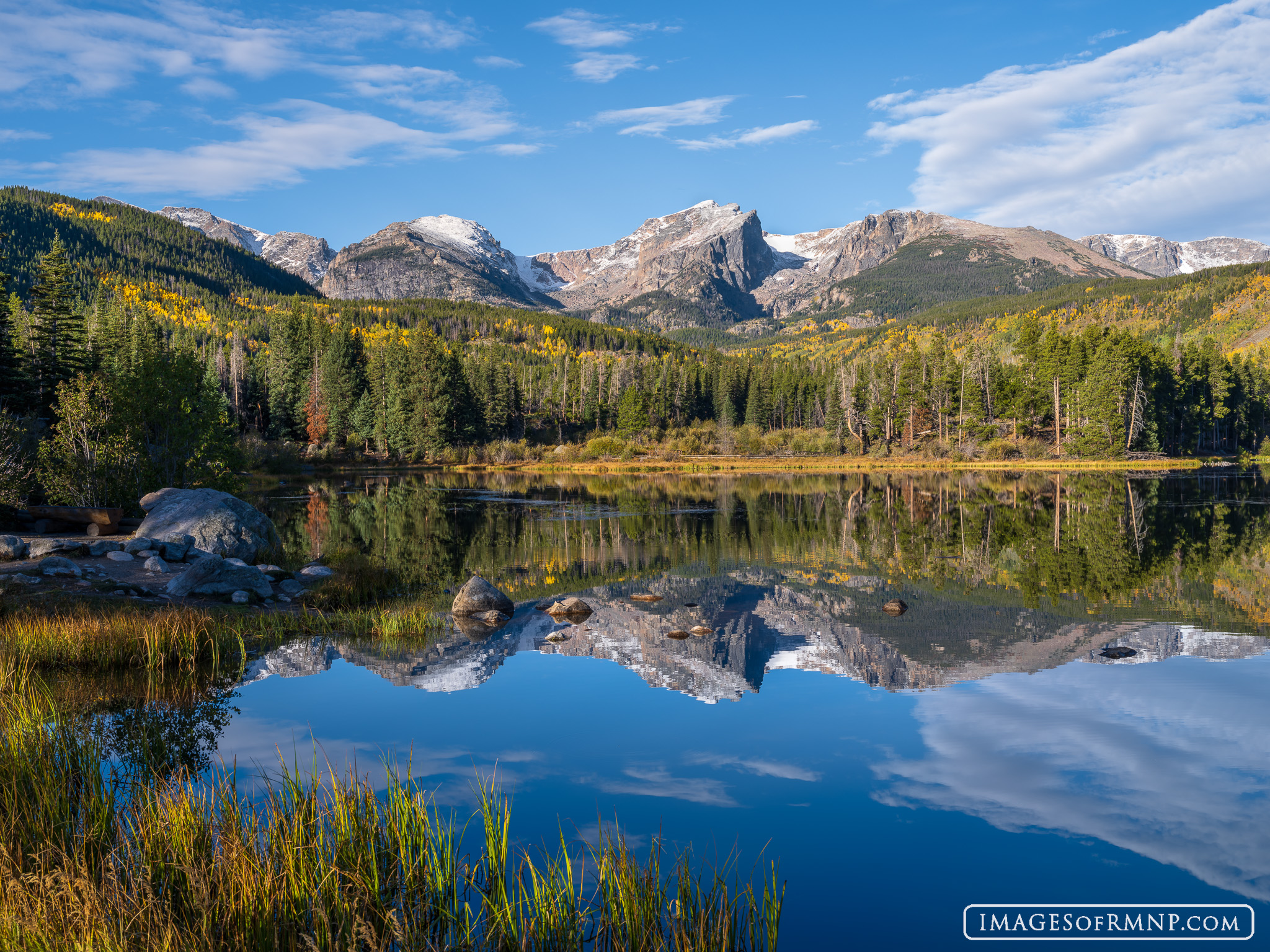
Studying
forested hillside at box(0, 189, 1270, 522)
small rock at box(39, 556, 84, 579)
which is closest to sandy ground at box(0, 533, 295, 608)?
small rock at box(39, 556, 84, 579)

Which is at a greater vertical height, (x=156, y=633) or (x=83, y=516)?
(x=83, y=516)

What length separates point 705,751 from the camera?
9.36m

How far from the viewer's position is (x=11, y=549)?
1742cm

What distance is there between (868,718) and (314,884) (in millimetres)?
7656

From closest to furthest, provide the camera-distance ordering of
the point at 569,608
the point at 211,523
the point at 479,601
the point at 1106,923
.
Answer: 1. the point at 1106,923
2. the point at 479,601
3. the point at 569,608
4. the point at 211,523

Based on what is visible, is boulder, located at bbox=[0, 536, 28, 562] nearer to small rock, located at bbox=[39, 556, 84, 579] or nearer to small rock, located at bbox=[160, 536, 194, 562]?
small rock, located at bbox=[39, 556, 84, 579]

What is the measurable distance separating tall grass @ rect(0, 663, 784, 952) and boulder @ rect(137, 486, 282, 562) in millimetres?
15775

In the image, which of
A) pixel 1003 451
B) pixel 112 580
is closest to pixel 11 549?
pixel 112 580

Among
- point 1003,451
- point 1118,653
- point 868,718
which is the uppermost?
point 1003,451

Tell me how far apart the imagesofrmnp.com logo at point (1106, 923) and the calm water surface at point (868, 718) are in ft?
0.40

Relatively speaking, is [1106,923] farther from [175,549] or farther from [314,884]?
[175,549]

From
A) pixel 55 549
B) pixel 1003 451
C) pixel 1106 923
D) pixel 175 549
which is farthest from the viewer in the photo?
pixel 1003 451

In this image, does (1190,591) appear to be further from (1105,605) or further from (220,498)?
(220,498)

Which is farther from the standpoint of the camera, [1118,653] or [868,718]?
[1118,653]
